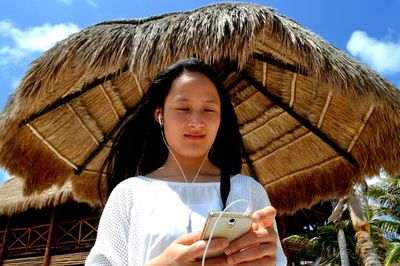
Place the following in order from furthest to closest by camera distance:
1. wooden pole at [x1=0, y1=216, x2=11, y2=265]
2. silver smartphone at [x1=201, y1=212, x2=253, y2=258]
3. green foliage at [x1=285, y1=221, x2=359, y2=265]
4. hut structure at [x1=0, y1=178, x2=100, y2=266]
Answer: green foliage at [x1=285, y1=221, x2=359, y2=265]
wooden pole at [x1=0, y1=216, x2=11, y2=265]
hut structure at [x1=0, y1=178, x2=100, y2=266]
silver smartphone at [x1=201, y1=212, x2=253, y2=258]

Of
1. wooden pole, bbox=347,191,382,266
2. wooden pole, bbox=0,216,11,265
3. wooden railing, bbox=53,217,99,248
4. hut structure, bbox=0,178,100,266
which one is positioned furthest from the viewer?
wooden pole, bbox=0,216,11,265

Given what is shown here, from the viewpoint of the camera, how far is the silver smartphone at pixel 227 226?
1.21m

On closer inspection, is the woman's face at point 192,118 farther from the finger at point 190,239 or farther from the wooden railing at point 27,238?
the wooden railing at point 27,238

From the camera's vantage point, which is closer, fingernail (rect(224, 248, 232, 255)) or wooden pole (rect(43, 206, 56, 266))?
fingernail (rect(224, 248, 232, 255))

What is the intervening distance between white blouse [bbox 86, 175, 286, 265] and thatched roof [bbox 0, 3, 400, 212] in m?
0.91

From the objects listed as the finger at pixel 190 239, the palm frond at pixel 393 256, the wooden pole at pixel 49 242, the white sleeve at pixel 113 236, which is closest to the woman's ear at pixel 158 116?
the white sleeve at pixel 113 236

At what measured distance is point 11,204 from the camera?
10.7 meters

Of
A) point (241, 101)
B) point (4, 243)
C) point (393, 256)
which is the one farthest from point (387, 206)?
point (241, 101)

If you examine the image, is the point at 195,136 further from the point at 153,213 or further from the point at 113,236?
the point at 113,236

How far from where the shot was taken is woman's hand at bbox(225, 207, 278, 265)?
126 centimetres

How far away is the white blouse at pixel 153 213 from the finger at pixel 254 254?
0.27 metres

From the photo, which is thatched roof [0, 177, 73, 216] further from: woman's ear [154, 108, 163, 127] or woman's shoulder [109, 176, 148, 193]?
woman's shoulder [109, 176, 148, 193]

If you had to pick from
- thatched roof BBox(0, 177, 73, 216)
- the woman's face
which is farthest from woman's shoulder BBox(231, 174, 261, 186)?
thatched roof BBox(0, 177, 73, 216)

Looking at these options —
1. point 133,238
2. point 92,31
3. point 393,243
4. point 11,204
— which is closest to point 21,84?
point 92,31
